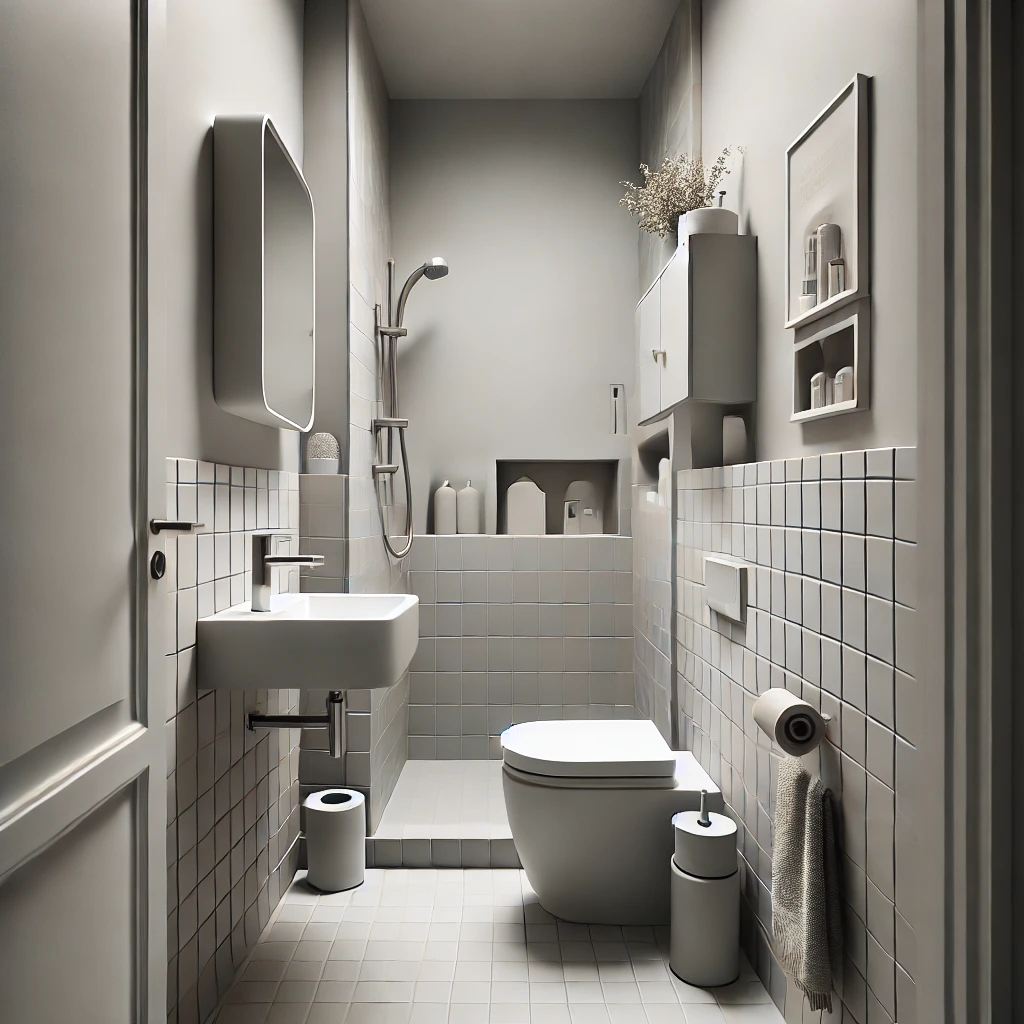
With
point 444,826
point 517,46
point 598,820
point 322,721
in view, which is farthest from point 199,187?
point 444,826

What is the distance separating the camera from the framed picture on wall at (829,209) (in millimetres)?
1309

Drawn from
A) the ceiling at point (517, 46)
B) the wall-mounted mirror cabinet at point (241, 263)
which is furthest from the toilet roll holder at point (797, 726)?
the ceiling at point (517, 46)

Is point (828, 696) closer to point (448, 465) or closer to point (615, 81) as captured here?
point (448, 465)

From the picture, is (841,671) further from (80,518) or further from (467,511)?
(467,511)

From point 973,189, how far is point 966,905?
2.82ft

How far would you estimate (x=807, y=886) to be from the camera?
1297 millimetres

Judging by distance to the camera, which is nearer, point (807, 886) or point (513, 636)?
point (807, 886)

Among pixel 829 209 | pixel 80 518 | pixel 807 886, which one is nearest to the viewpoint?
pixel 80 518

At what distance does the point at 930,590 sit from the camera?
102 cm

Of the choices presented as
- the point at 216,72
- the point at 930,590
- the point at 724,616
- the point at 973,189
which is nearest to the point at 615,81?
the point at 216,72

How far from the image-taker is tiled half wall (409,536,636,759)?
3.05 meters

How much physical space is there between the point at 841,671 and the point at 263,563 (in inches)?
44.5

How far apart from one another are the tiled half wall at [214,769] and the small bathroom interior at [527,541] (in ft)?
0.04

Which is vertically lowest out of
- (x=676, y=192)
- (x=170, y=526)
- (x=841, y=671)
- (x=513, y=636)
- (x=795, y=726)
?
(x=513, y=636)
